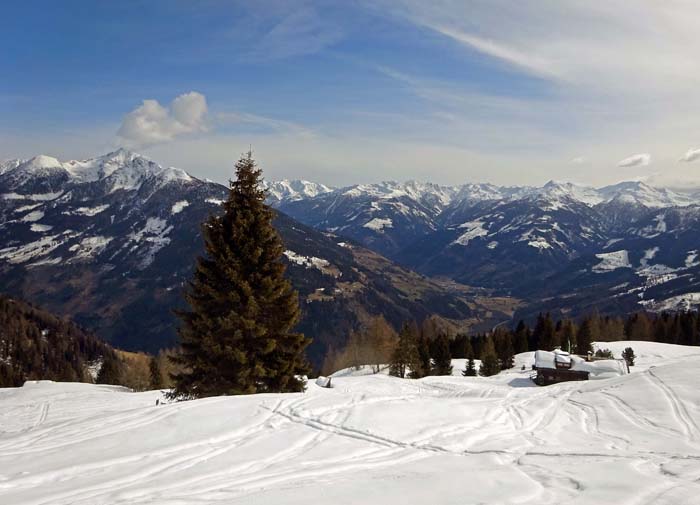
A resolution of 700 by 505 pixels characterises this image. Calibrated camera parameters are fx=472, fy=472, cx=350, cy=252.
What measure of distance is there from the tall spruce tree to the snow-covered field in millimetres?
5806

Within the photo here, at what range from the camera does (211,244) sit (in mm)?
22844

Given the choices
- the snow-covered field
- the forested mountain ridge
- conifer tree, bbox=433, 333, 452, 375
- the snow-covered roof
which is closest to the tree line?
conifer tree, bbox=433, 333, 452, 375

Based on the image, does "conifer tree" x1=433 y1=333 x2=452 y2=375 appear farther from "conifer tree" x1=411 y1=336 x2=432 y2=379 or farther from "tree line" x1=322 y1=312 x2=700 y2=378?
"conifer tree" x1=411 y1=336 x2=432 y2=379

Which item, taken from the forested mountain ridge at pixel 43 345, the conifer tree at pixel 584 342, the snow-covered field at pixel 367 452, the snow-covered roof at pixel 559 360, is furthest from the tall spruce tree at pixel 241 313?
the forested mountain ridge at pixel 43 345

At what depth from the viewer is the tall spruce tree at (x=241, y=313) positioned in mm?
21891

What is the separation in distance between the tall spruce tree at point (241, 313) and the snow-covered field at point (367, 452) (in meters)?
5.81

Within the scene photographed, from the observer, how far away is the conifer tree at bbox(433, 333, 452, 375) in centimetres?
6750

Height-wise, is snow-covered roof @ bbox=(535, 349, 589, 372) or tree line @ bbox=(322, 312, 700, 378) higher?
snow-covered roof @ bbox=(535, 349, 589, 372)

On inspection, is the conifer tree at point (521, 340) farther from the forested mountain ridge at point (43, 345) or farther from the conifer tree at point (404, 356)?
the forested mountain ridge at point (43, 345)

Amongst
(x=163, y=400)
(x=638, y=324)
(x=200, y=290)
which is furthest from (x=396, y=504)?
(x=638, y=324)

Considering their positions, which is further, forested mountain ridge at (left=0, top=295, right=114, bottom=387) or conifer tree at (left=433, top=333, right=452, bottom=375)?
forested mountain ridge at (left=0, top=295, right=114, bottom=387)

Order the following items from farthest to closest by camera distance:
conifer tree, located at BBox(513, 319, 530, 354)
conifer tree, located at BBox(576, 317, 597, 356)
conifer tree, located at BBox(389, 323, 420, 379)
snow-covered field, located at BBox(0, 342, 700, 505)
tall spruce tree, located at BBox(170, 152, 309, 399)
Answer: conifer tree, located at BBox(513, 319, 530, 354), conifer tree, located at BBox(576, 317, 597, 356), conifer tree, located at BBox(389, 323, 420, 379), tall spruce tree, located at BBox(170, 152, 309, 399), snow-covered field, located at BBox(0, 342, 700, 505)

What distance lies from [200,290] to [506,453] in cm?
1612

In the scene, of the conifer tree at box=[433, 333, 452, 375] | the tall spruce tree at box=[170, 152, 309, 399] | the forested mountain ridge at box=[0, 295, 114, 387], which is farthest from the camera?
the forested mountain ridge at box=[0, 295, 114, 387]
